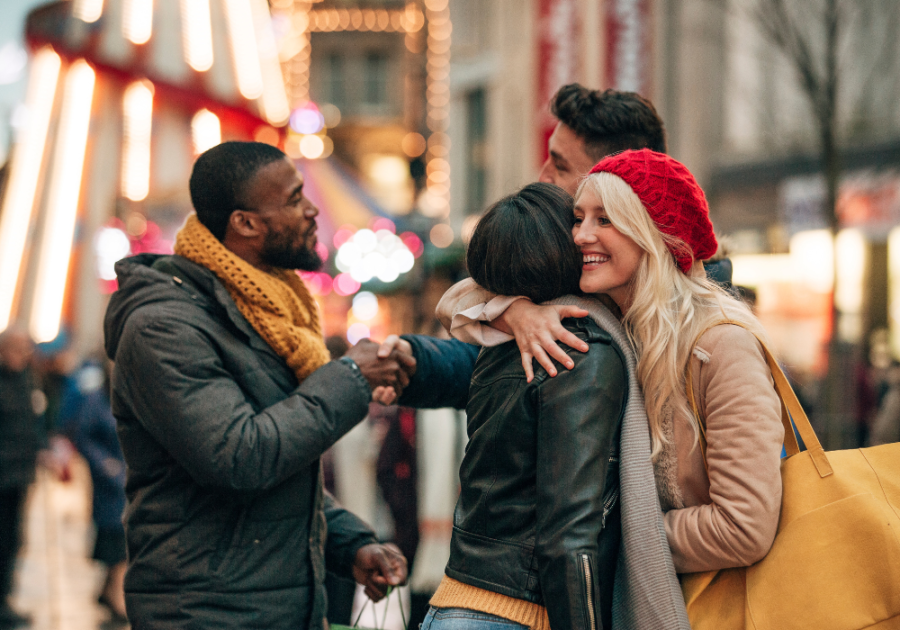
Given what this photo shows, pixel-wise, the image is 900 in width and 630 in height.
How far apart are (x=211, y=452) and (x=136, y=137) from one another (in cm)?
1588

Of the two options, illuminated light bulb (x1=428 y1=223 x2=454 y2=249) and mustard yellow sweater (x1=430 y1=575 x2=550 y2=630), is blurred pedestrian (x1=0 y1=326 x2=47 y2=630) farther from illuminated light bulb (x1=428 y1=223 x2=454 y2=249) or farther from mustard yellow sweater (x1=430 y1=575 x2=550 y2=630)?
illuminated light bulb (x1=428 y1=223 x2=454 y2=249)

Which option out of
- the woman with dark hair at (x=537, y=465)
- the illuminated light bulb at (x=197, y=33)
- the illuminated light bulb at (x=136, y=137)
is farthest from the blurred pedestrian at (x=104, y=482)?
the illuminated light bulb at (x=197, y=33)

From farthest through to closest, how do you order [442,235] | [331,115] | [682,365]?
[331,115] < [442,235] < [682,365]

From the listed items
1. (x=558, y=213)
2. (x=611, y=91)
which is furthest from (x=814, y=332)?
(x=558, y=213)

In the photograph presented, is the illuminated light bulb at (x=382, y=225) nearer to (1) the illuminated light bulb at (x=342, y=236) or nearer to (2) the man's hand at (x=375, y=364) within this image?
(1) the illuminated light bulb at (x=342, y=236)

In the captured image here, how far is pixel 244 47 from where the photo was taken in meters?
17.7

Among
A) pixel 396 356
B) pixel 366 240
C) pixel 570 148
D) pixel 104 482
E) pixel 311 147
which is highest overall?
pixel 311 147

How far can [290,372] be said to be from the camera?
99.2 inches

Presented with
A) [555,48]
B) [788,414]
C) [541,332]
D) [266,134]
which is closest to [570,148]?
[541,332]

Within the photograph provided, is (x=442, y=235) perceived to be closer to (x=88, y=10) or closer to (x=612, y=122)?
(x=88, y=10)

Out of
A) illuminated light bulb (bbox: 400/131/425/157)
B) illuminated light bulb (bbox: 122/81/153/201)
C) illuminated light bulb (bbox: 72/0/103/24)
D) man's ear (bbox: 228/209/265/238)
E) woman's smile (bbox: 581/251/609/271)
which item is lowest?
woman's smile (bbox: 581/251/609/271)

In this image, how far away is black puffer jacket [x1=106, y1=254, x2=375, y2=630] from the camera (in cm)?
214

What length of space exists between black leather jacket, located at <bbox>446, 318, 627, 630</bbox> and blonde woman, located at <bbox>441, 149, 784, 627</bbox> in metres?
0.10

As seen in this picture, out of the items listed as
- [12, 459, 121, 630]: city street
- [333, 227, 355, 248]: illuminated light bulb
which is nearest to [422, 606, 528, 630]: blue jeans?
[12, 459, 121, 630]: city street
